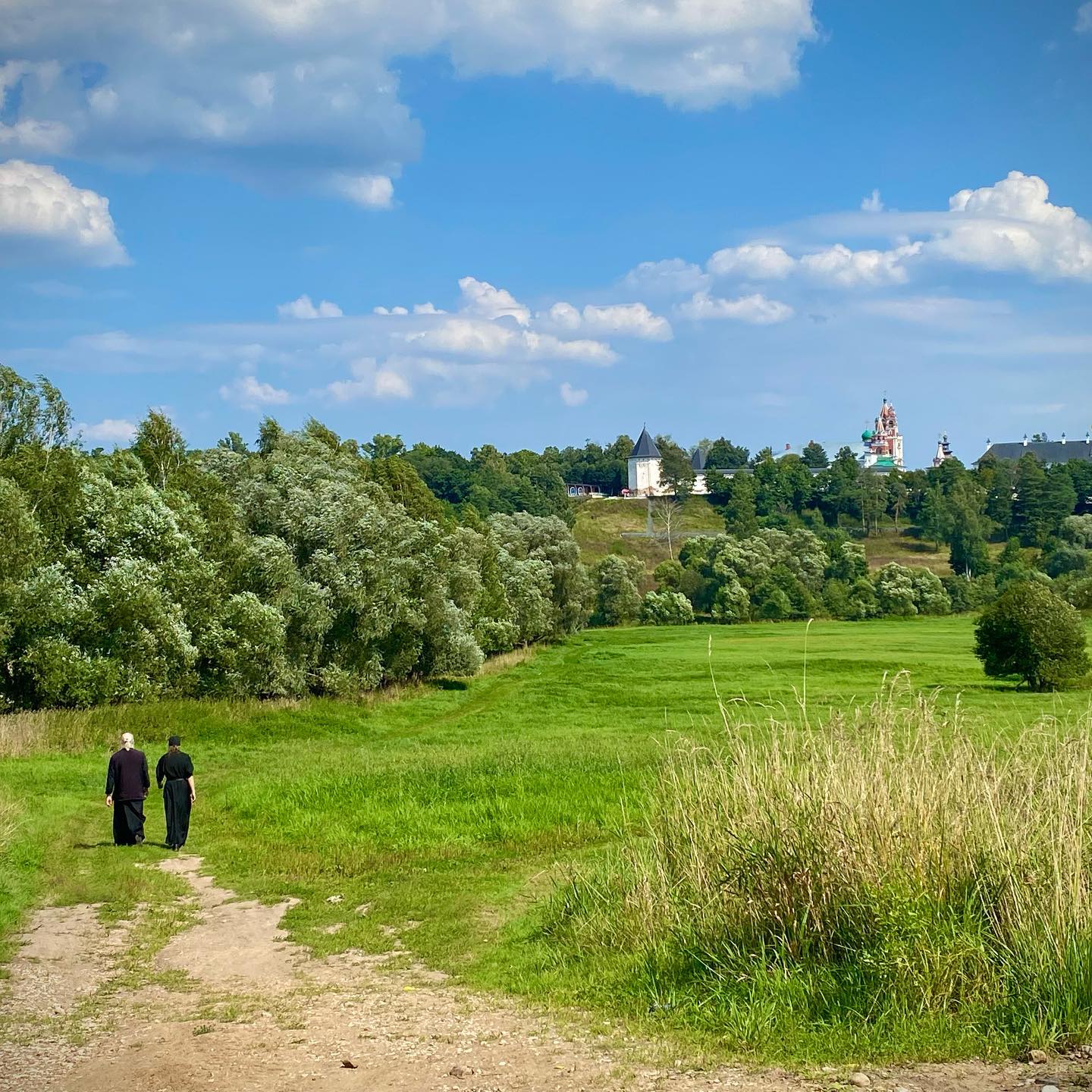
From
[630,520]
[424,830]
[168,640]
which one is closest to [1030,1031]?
[424,830]

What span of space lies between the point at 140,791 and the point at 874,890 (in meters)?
13.7

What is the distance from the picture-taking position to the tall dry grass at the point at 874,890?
30.8 feet

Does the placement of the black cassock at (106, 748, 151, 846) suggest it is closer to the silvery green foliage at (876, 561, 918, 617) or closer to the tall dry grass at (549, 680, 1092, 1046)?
the tall dry grass at (549, 680, 1092, 1046)

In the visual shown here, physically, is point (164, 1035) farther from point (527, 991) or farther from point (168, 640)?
→ point (168, 640)

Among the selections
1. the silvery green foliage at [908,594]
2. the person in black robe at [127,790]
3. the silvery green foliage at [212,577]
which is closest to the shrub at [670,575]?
the silvery green foliage at [908,594]

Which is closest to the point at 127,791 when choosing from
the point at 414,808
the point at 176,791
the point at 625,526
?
the point at 176,791

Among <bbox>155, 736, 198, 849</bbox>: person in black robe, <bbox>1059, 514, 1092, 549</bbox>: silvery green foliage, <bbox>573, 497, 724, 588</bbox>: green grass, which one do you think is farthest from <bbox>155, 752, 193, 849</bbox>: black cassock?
<bbox>1059, 514, 1092, 549</bbox>: silvery green foliage

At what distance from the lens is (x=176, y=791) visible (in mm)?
19875

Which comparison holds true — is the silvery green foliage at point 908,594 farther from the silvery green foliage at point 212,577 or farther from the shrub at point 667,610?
the silvery green foliage at point 212,577

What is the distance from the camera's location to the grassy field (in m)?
13.3

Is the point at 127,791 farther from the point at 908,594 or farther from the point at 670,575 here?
the point at 670,575

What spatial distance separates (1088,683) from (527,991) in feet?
143

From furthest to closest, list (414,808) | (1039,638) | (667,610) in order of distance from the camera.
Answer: (667,610) → (1039,638) → (414,808)

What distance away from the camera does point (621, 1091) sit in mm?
A: 8375
